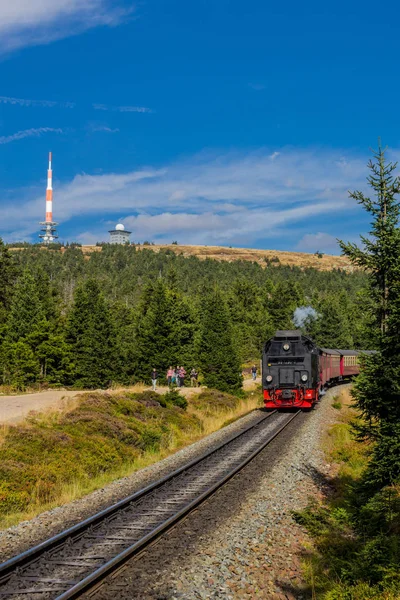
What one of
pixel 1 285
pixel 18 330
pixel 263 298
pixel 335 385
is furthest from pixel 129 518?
pixel 263 298

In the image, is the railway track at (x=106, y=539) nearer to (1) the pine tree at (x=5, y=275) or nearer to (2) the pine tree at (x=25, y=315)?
(2) the pine tree at (x=25, y=315)

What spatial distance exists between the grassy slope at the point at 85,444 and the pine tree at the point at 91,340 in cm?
1430

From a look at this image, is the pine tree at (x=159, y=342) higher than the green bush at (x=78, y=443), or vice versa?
the pine tree at (x=159, y=342)

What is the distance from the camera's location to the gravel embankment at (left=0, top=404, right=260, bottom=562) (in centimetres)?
905

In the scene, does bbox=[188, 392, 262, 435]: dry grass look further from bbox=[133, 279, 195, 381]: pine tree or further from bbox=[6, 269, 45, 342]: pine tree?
bbox=[6, 269, 45, 342]: pine tree

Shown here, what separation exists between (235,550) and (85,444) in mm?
9504

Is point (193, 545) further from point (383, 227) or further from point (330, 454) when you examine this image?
point (330, 454)

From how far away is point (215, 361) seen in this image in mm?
39562

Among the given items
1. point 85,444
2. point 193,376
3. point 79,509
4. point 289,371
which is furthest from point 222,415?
point 79,509

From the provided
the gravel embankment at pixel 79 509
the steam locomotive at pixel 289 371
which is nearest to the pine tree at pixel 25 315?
the steam locomotive at pixel 289 371

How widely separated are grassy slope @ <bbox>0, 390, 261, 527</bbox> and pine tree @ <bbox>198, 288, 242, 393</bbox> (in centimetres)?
1099

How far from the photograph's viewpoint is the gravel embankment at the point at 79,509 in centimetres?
905

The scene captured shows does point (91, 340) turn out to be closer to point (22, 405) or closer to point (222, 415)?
point (222, 415)

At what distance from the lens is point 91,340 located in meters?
41.6
